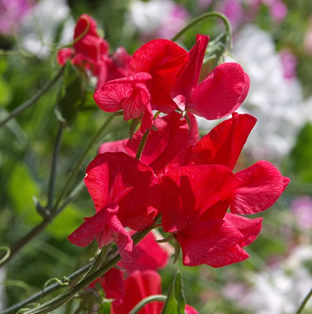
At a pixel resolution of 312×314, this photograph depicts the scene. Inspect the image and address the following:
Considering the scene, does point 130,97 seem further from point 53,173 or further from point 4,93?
point 4,93

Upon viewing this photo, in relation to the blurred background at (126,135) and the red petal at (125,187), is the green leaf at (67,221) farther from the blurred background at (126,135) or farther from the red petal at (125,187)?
the red petal at (125,187)

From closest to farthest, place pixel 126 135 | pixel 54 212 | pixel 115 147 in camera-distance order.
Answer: pixel 115 147, pixel 54 212, pixel 126 135

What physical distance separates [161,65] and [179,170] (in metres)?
0.06

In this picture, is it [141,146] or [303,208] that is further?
[303,208]

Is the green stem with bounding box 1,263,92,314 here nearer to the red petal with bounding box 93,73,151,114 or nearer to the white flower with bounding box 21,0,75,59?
the red petal with bounding box 93,73,151,114

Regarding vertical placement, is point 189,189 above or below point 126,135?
above

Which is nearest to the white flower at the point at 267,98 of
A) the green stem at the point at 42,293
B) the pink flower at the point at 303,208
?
the pink flower at the point at 303,208

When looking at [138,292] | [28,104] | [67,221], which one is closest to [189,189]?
[138,292]

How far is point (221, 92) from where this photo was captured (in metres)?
0.40

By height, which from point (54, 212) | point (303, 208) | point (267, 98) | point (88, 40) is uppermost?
point (88, 40)

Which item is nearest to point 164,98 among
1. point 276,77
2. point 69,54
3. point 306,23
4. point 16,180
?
point 69,54

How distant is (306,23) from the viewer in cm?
191

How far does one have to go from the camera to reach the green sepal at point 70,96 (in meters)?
0.58

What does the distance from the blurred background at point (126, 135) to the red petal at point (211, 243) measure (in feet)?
1.52
